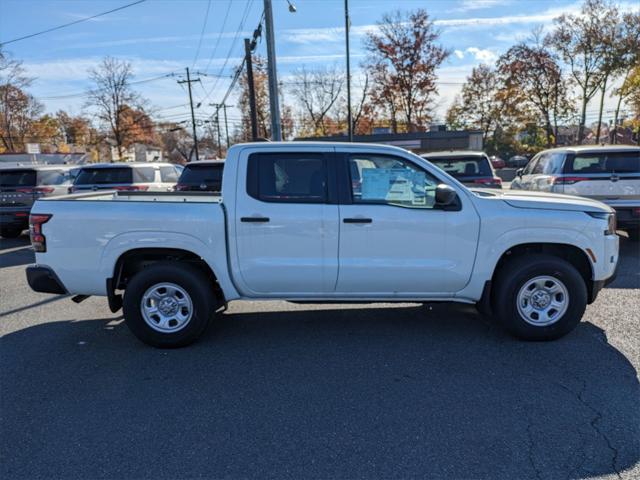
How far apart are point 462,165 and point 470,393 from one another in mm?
8357

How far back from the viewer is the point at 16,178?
11438 millimetres

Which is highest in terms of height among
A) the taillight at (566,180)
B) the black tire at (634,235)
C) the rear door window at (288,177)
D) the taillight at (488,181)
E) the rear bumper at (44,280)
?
the rear door window at (288,177)

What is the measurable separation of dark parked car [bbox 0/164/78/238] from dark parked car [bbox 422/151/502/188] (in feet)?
30.4

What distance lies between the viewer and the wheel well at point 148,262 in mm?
4562

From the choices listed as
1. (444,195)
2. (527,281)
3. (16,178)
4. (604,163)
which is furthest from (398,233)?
(16,178)

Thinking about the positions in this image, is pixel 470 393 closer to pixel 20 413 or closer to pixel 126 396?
pixel 126 396

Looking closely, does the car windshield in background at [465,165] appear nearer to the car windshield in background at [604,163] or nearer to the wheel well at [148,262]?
the car windshield in background at [604,163]

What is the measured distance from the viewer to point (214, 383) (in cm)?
386

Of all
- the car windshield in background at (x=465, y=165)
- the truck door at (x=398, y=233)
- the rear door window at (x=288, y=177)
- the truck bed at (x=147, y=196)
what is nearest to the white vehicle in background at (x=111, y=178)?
the truck bed at (x=147, y=196)

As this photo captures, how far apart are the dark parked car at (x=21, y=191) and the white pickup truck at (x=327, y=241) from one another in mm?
7915

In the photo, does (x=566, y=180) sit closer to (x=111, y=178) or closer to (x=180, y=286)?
(x=180, y=286)

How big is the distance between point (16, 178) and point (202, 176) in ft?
16.4

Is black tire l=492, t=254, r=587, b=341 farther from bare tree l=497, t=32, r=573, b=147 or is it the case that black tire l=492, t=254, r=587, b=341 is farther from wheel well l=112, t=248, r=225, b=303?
bare tree l=497, t=32, r=573, b=147

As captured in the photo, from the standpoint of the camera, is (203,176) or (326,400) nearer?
(326,400)
